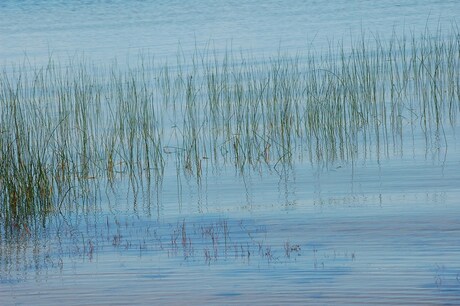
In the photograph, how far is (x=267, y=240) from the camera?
505 cm

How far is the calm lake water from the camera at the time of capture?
4.21 m

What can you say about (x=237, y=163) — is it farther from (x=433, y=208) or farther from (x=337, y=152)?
(x=433, y=208)

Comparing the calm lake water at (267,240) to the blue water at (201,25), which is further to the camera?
the blue water at (201,25)

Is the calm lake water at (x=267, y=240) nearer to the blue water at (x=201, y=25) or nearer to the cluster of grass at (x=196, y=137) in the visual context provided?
the cluster of grass at (x=196, y=137)

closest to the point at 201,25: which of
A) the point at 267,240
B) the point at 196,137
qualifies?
the point at 196,137

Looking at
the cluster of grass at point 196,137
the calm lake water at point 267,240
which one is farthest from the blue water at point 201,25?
the calm lake water at point 267,240

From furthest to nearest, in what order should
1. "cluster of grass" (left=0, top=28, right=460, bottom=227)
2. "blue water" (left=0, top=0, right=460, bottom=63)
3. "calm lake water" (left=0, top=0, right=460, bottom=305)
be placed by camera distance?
"blue water" (left=0, top=0, right=460, bottom=63) < "cluster of grass" (left=0, top=28, right=460, bottom=227) < "calm lake water" (left=0, top=0, right=460, bottom=305)

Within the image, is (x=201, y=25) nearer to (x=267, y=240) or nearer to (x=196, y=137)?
(x=196, y=137)

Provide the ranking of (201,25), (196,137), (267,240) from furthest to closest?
(201,25)
(196,137)
(267,240)

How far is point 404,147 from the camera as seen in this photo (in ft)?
24.2

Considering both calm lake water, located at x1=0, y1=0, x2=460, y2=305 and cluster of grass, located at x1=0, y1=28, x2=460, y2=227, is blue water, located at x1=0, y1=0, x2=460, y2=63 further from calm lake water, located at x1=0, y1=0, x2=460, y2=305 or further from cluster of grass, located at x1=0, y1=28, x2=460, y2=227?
calm lake water, located at x1=0, y1=0, x2=460, y2=305

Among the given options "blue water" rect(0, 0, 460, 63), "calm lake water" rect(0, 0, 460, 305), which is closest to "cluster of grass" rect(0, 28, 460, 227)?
"calm lake water" rect(0, 0, 460, 305)

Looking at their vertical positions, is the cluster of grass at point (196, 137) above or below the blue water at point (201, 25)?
above

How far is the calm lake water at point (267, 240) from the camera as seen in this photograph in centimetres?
421
